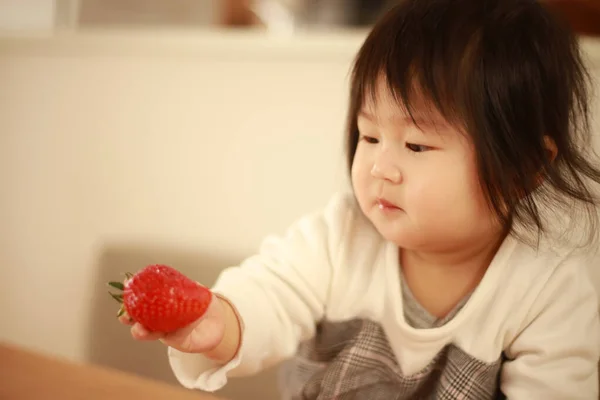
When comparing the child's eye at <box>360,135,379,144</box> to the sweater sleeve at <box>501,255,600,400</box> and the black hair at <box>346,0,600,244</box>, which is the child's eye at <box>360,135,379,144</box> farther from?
the sweater sleeve at <box>501,255,600,400</box>

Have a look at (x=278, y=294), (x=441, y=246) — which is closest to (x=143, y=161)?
(x=278, y=294)

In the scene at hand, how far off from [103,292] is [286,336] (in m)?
0.58

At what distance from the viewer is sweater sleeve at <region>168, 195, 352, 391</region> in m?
0.67

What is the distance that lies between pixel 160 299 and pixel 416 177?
296 millimetres

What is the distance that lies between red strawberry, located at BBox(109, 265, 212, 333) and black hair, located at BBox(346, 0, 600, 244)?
0.97 ft

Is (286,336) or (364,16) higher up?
(364,16)

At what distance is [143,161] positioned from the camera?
1.19 meters

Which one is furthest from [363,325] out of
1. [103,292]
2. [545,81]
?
[103,292]

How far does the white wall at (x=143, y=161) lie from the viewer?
1.07 metres

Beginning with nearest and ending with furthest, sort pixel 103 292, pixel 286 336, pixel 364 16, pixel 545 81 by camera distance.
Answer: pixel 545 81 → pixel 286 336 → pixel 103 292 → pixel 364 16

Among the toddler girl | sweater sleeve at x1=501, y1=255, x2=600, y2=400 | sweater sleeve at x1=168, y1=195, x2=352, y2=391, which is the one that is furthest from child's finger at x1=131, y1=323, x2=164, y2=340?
sweater sleeve at x1=501, y1=255, x2=600, y2=400

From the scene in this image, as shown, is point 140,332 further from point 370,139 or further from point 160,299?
point 370,139

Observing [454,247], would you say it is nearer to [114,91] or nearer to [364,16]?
[114,91]

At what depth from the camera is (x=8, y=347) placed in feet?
2.54
